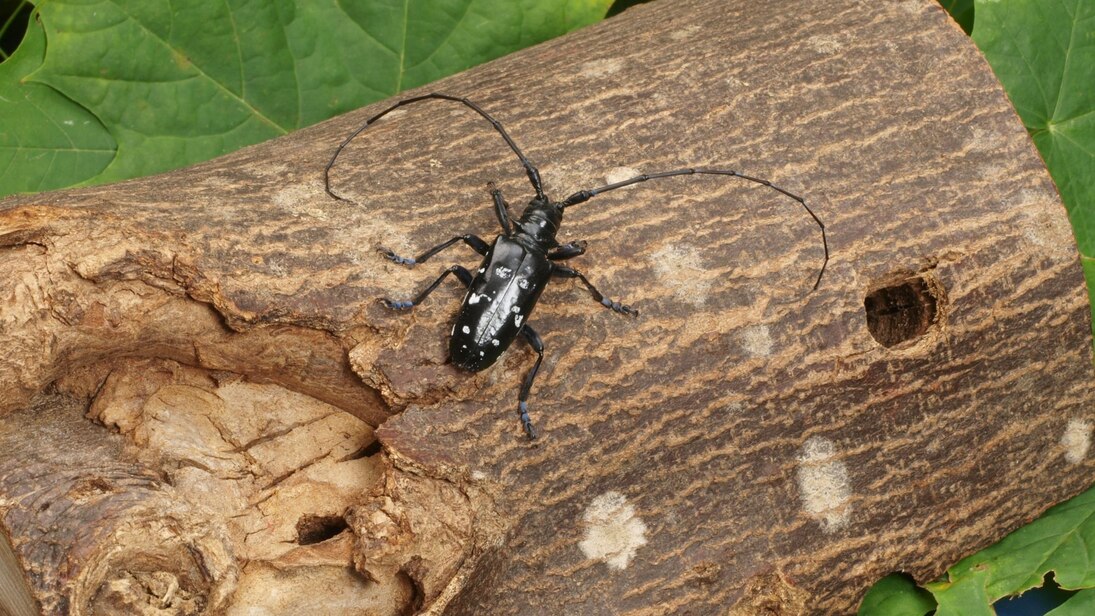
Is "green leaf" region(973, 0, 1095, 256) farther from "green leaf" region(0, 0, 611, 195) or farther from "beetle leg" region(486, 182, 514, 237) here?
"beetle leg" region(486, 182, 514, 237)

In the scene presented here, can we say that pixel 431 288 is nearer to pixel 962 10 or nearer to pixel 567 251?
pixel 567 251

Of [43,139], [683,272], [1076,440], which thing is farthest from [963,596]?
[43,139]

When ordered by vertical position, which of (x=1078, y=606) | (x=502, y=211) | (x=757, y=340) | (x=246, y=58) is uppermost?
(x=246, y=58)

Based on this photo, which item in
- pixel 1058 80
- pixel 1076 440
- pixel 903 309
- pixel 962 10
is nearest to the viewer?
pixel 903 309

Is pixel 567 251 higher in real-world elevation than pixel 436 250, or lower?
lower

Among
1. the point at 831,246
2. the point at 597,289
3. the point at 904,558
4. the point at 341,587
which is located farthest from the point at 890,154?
the point at 341,587

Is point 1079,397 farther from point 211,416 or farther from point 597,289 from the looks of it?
point 211,416

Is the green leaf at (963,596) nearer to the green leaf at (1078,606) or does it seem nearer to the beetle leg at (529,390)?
the green leaf at (1078,606)
